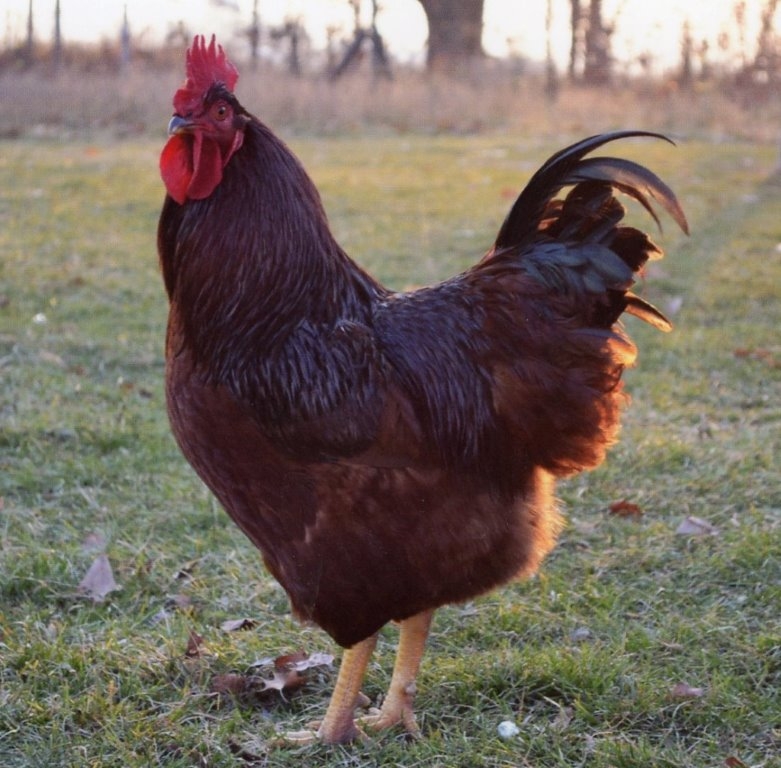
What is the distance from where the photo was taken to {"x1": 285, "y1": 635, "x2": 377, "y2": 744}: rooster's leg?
3.06 m

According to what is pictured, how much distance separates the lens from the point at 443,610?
12.6 feet

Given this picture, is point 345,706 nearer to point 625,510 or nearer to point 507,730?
point 507,730

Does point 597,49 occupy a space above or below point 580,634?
above

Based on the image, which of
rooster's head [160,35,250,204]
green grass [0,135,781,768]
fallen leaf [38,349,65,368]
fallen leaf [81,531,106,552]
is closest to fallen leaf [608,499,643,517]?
green grass [0,135,781,768]

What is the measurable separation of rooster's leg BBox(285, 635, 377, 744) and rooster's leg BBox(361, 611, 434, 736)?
0.32ft

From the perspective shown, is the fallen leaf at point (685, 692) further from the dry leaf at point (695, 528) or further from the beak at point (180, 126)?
the beak at point (180, 126)

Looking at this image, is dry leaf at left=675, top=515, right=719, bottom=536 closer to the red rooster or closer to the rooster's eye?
the red rooster

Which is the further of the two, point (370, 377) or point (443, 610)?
point (443, 610)

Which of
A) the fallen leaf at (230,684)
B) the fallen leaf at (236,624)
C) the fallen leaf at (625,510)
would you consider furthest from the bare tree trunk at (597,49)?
the fallen leaf at (230,684)

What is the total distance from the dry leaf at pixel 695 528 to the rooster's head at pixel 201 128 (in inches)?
99.4

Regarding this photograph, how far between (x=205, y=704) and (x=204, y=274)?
4.40 feet

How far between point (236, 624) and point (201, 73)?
1919mm

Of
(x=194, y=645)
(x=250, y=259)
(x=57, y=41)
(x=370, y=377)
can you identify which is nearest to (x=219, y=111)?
(x=250, y=259)

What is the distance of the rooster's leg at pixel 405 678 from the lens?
3150mm
